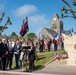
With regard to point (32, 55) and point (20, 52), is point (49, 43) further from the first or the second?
point (32, 55)

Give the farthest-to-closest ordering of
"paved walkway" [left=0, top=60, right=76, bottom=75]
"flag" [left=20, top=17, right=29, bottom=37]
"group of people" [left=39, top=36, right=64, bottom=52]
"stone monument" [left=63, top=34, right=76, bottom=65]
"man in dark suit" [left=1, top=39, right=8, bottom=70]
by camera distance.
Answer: "group of people" [left=39, top=36, right=64, bottom=52], "flag" [left=20, top=17, right=29, bottom=37], "stone monument" [left=63, top=34, right=76, bottom=65], "man in dark suit" [left=1, top=39, right=8, bottom=70], "paved walkway" [left=0, top=60, right=76, bottom=75]

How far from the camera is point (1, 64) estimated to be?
1741 centimetres

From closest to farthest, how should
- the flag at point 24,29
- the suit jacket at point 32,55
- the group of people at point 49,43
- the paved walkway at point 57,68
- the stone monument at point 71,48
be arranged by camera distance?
1. the paved walkway at point 57,68
2. the suit jacket at point 32,55
3. the stone monument at point 71,48
4. the flag at point 24,29
5. the group of people at point 49,43

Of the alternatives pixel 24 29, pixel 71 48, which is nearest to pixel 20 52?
pixel 71 48

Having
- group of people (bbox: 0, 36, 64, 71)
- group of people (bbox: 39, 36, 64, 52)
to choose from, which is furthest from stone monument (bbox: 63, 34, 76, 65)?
group of people (bbox: 39, 36, 64, 52)

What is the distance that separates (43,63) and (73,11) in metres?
6.95

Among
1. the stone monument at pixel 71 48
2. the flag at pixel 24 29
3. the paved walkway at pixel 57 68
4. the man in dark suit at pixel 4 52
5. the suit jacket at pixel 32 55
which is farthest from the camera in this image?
the flag at pixel 24 29

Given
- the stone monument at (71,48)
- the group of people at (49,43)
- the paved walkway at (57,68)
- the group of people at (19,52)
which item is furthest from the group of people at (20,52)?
the group of people at (49,43)

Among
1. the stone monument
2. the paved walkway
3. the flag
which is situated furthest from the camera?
the flag

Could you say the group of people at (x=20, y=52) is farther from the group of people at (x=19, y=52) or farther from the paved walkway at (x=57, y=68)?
the paved walkway at (x=57, y=68)

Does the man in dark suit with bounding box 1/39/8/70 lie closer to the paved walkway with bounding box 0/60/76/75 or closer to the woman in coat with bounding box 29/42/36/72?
the paved walkway with bounding box 0/60/76/75

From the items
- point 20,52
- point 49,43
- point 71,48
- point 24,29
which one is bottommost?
point 20,52

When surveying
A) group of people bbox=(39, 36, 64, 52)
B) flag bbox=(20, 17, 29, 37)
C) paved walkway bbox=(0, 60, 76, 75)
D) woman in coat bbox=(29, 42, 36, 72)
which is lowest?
paved walkway bbox=(0, 60, 76, 75)

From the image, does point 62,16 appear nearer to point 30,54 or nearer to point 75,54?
point 75,54
